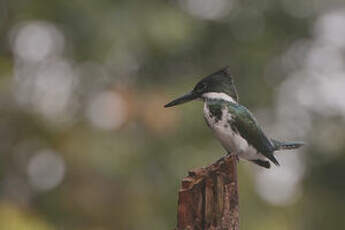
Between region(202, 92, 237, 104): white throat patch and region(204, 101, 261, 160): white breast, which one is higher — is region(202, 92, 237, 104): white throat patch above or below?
above

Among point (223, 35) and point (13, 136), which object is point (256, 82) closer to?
point (223, 35)

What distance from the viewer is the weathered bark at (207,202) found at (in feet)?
15.5

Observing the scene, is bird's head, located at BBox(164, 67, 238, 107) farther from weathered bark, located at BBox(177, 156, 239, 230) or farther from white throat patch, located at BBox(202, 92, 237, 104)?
weathered bark, located at BBox(177, 156, 239, 230)

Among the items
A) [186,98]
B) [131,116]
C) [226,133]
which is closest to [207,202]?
[226,133]

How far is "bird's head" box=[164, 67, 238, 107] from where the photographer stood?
5.97 meters

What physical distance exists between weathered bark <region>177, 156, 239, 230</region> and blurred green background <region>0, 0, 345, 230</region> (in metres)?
4.87

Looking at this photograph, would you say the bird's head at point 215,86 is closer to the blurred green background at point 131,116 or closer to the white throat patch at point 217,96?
the white throat patch at point 217,96

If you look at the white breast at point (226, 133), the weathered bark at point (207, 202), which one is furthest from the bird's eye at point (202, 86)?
the weathered bark at point (207, 202)

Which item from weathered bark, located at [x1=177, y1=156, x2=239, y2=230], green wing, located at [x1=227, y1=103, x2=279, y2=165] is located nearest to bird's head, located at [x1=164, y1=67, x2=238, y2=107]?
green wing, located at [x1=227, y1=103, x2=279, y2=165]

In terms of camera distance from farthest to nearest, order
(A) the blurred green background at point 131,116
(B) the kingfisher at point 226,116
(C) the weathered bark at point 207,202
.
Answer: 1. (A) the blurred green background at point 131,116
2. (B) the kingfisher at point 226,116
3. (C) the weathered bark at point 207,202

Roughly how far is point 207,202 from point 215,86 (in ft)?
4.49

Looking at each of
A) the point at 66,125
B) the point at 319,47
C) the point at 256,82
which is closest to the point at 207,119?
the point at 66,125

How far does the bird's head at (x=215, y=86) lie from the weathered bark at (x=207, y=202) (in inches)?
47.2

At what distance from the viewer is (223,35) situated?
16859 mm
